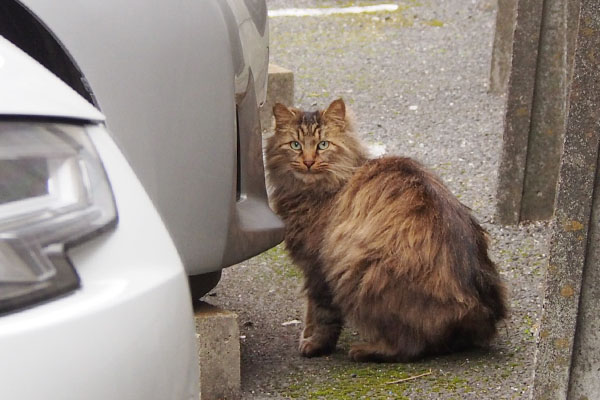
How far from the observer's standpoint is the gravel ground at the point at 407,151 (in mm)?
3432

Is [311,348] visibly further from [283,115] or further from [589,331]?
[589,331]

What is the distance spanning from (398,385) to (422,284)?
386 millimetres

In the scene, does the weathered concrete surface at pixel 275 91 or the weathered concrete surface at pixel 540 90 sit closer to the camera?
the weathered concrete surface at pixel 540 90

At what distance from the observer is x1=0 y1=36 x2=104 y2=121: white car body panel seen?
160cm

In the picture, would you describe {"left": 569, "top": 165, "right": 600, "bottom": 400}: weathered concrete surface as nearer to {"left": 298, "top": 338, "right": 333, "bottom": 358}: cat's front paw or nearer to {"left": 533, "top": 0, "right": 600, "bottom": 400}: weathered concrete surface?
{"left": 533, "top": 0, "right": 600, "bottom": 400}: weathered concrete surface

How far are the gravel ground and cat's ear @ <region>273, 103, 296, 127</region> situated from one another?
0.81 m

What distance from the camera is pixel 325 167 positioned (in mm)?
3928

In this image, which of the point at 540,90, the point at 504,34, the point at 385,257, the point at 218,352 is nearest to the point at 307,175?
the point at 385,257

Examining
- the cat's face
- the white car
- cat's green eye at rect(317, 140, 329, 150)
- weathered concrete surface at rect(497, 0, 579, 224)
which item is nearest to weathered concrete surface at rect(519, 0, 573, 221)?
weathered concrete surface at rect(497, 0, 579, 224)

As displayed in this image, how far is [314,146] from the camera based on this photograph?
13.1 feet

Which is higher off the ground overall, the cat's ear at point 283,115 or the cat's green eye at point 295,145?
the cat's ear at point 283,115

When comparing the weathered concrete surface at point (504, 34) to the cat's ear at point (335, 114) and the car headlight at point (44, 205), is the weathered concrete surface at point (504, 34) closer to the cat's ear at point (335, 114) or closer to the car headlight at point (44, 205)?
the cat's ear at point (335, 114)

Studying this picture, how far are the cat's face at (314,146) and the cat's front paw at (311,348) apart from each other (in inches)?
27.5

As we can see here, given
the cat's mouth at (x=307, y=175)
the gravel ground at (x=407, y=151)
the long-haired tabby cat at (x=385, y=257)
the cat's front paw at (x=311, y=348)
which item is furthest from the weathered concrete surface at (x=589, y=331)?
the cat's mouth at (x=307, y=175)
